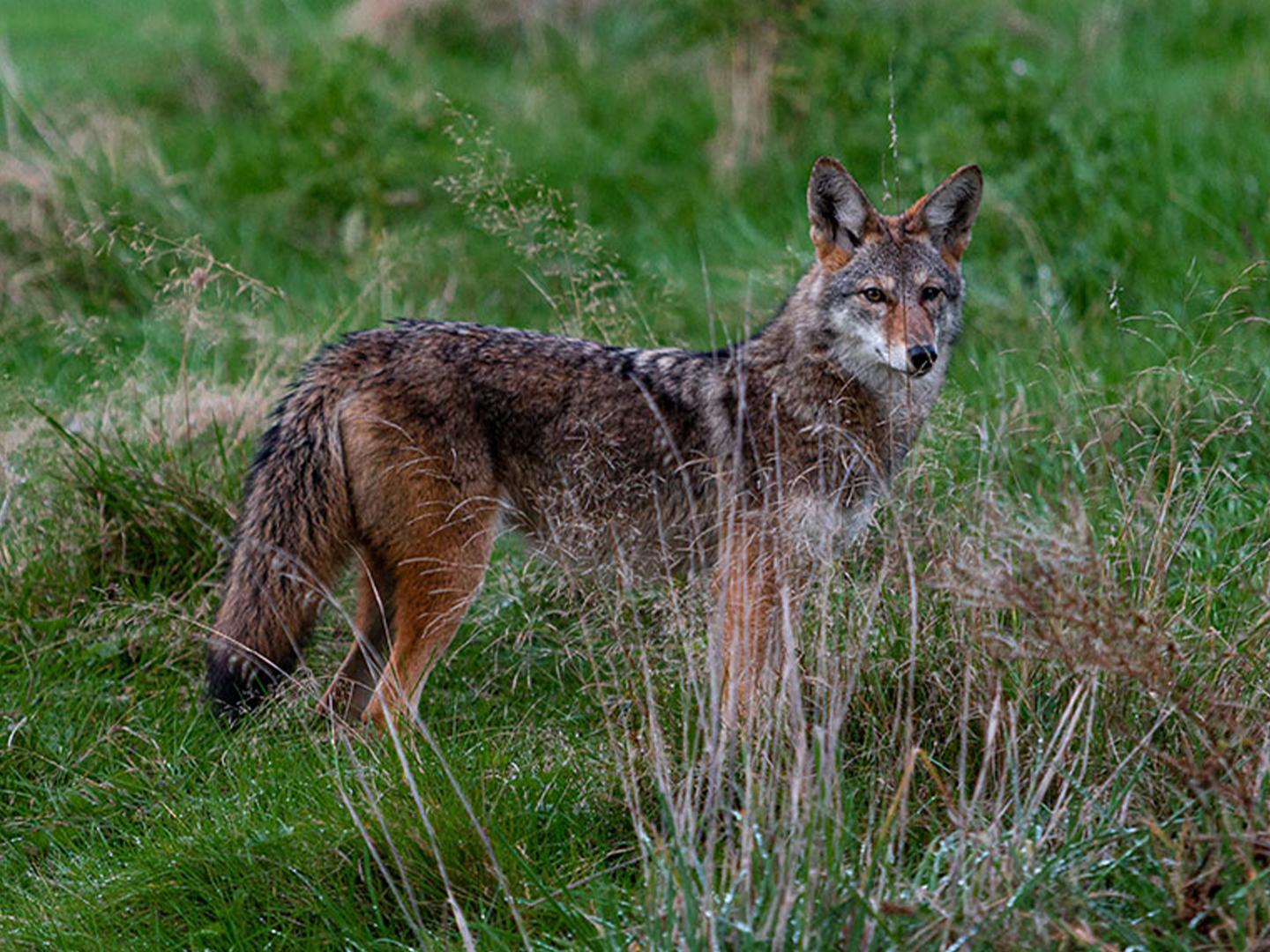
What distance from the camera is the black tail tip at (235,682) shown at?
441cm

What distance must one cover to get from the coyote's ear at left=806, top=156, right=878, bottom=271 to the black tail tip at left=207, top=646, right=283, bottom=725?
215 centimetres

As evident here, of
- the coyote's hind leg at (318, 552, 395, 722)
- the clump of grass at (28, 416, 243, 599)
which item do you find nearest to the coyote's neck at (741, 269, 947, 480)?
the coyote's hind leg at (318, 552, 395, 722)

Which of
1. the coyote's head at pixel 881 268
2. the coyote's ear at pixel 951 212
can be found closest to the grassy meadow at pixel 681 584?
the coyote's head at pixel 881 268

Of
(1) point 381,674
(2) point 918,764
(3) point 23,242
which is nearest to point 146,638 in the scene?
(1) point 381,674

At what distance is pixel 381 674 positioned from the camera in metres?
4.80

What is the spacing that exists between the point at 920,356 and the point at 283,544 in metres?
1.93

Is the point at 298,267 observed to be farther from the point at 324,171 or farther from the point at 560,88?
the point at 560,88

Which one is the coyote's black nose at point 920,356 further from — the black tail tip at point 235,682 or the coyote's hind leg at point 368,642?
the black tail tip at point 235,682

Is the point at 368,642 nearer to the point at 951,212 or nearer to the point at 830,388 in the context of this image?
the point at 830,388

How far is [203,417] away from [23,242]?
8.86 feet

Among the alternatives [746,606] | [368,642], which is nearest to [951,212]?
[746,606]

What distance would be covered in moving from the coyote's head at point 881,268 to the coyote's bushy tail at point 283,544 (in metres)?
1.55

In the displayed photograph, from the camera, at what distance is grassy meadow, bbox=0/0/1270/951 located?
3213mm

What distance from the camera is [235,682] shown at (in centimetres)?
441
